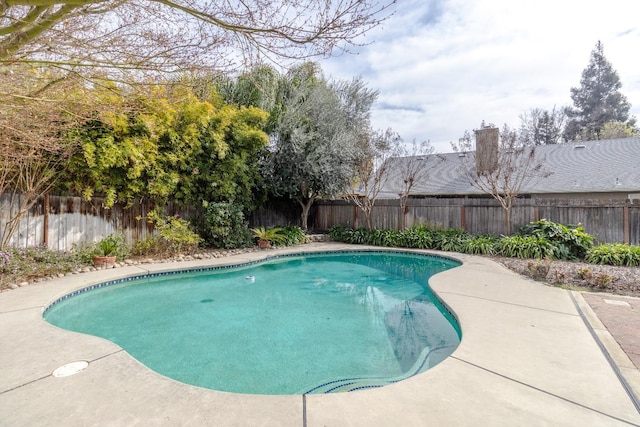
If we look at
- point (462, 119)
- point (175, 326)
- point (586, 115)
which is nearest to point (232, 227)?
point (175, 326)

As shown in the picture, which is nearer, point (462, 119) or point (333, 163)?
point (333, 163)

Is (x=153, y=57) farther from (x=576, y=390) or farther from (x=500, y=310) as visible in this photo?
(x=500, y=310)

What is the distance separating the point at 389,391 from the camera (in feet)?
7.38

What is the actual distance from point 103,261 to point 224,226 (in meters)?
3.26

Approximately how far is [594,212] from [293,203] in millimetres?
9428

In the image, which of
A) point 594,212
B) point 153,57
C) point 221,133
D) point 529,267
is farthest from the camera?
point 221,133

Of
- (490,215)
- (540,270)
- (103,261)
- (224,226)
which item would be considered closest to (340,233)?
(224,226)

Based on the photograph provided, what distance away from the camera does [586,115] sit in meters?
28.5

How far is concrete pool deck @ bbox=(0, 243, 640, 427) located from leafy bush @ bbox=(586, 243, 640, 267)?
485 cm

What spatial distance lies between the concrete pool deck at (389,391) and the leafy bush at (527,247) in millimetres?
5029

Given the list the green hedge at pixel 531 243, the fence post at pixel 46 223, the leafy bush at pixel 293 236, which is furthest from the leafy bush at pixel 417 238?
the fence post at pixel 46 223

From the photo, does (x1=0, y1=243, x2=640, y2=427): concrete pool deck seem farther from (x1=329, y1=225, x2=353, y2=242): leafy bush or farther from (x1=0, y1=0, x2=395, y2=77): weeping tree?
(x1=329, y1=225, x2=353, y2=242): leafy bush

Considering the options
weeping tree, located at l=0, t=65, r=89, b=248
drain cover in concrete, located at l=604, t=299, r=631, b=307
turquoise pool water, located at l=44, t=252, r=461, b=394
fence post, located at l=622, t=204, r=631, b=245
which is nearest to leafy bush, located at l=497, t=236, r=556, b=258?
fence post, located at l=622, t=204, r=631, b=245

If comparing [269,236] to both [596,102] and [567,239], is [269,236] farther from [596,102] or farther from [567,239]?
[596,102]
